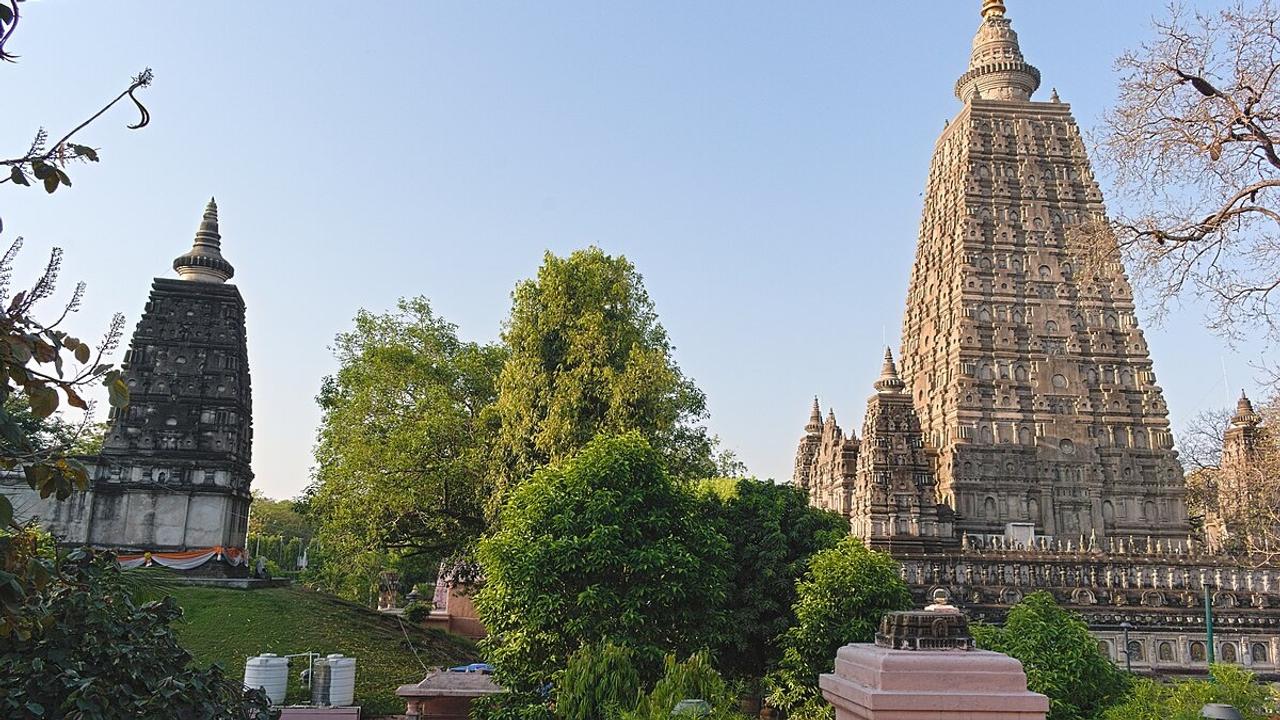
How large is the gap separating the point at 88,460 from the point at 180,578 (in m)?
4.56

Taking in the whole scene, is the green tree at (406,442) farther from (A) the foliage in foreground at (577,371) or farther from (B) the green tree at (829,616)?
(B) the green tree at (829,616)

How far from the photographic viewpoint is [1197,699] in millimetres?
9203

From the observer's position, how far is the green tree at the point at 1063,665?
10.7 metres

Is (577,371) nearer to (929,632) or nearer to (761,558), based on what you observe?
(761,558)

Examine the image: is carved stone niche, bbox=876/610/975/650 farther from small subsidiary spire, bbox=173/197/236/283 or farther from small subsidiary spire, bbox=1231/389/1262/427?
small subsidiary spire, bbox=1231/389/1262/427

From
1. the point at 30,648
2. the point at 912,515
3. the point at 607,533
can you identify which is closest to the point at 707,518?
the point at 607,533

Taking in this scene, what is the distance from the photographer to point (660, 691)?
8672 millimetres

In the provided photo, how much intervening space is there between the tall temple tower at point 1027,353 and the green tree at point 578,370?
19673 millimetres

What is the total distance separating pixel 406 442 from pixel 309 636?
21.9ft

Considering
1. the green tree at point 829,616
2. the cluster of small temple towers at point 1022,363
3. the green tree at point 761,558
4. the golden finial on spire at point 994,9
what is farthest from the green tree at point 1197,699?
the golden finial on spire at point 994,9

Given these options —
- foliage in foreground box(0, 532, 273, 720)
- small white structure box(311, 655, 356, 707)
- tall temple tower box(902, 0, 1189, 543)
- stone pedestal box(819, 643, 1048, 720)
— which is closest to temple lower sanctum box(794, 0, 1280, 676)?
tall temple tower box(902, 0, 1189, 543)

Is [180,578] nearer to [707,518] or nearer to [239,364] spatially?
[239,364]

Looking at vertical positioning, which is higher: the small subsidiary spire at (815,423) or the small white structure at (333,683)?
the small subsidiary spire at (815,423)

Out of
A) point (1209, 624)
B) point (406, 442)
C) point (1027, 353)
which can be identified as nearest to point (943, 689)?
point (1209, 624)
